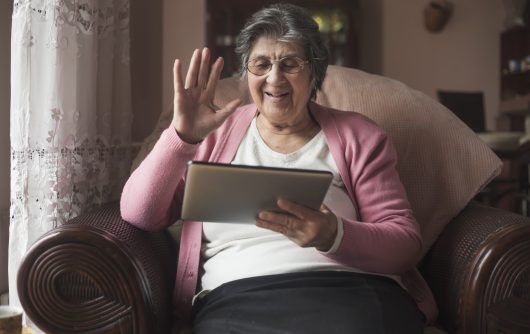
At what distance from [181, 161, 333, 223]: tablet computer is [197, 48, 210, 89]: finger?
0.30m

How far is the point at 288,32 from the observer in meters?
1.23

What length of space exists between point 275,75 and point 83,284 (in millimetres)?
578

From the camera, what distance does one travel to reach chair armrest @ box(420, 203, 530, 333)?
1033 mm

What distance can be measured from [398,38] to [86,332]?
3.98 m

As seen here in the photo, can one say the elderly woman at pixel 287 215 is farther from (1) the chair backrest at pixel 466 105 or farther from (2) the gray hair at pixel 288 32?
(1) the chair backrest at pixel 466 105

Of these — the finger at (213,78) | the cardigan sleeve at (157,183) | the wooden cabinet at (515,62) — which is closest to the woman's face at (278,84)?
the finger at (213,78)

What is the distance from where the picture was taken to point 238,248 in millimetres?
1199

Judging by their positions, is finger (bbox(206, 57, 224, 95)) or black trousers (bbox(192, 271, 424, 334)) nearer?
black trousers (bbox(192, 271, 424, 334))

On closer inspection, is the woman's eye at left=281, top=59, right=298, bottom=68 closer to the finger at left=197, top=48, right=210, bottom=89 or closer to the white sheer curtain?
the finger at left=197, top=48, right=210, bottom=89

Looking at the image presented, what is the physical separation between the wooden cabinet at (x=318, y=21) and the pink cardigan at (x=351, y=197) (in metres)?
2.99

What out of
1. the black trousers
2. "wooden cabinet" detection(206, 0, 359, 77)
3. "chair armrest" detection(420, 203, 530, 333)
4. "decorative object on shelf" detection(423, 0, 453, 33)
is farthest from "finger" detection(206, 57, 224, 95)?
"decorative object on shelf" detection(423, 0, 453, 33)

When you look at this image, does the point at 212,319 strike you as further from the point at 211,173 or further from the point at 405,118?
the point at 405,118

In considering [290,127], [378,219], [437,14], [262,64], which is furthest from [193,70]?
[437,14]

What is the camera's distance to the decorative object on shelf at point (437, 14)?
4367 millimetres
